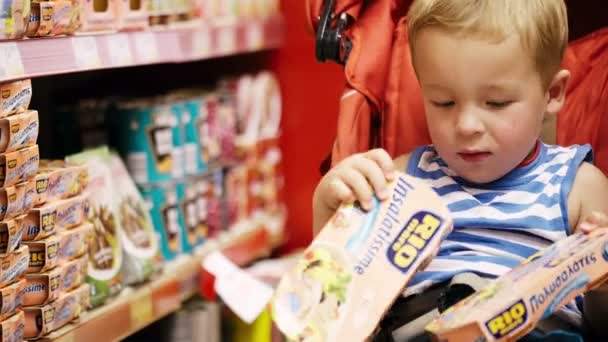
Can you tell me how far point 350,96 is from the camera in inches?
62.9

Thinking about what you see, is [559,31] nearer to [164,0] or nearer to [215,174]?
[164,0]

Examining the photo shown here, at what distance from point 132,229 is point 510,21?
111 centimetres

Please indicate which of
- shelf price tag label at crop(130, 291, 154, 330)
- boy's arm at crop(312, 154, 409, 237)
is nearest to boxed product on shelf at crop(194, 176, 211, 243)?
shelf price tag label at crop(130, 291, 154, 330)

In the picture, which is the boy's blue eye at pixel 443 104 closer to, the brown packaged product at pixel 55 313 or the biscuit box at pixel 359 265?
the biscuit box at pixel 359 265

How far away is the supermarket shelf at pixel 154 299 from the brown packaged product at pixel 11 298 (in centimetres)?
15

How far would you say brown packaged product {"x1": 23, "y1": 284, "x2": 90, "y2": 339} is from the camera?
170 cm

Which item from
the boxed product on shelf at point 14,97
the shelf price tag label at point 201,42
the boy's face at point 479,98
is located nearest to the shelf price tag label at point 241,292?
the shelf price tag label at point 201,42

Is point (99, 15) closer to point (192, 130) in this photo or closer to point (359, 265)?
point (192, 130)

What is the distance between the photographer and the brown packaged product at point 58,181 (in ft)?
5.53

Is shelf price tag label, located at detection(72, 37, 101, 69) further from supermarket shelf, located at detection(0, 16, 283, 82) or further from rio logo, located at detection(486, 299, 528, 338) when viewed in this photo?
rio logo, located at detection(486, 299, 528, 338)

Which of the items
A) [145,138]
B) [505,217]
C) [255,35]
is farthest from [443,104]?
[255,35]

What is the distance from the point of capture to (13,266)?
5.19ft

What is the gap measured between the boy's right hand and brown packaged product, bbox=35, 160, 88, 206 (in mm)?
601

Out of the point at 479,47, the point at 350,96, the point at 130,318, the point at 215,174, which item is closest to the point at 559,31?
the point at 479,47
